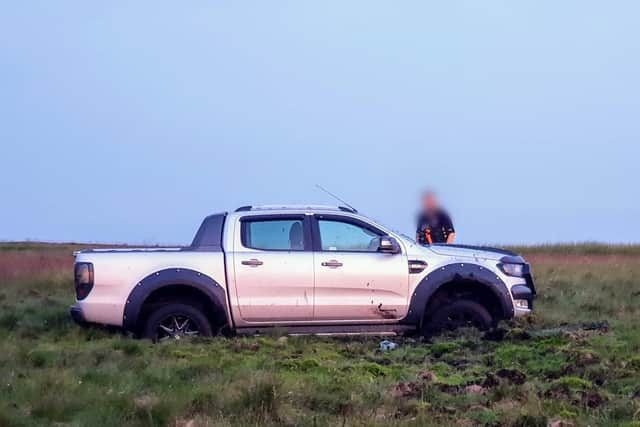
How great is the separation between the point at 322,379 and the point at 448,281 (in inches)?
126

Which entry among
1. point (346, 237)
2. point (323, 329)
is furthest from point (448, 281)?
point (323, 329)

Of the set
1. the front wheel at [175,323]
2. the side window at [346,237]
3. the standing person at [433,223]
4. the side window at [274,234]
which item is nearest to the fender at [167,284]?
the front wheel at [175,323]

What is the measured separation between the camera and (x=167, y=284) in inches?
421

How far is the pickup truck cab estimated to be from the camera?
10.7 metres

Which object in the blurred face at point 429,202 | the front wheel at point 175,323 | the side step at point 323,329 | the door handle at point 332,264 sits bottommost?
the side step at point 323,329

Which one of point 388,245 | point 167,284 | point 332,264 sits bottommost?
point 167,284

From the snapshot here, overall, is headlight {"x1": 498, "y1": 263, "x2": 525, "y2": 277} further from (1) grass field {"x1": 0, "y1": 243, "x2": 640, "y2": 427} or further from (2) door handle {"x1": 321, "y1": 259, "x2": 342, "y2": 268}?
(2) door handle {"x1": 321, "y1": 259, "x2": 342, "y2": 268}

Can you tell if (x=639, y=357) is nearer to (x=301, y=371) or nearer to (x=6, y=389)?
(x=301, y=371)

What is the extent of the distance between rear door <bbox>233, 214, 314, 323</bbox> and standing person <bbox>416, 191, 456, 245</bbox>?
14.6 feet

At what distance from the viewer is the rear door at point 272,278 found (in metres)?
10.8

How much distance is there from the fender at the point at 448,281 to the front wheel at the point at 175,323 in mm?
2149

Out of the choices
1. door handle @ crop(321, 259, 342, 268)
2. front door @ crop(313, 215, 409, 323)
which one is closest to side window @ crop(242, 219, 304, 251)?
front door @ crop(313, 215, 409, 323)

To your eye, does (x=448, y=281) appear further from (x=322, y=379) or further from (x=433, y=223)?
(x=433, y=223)

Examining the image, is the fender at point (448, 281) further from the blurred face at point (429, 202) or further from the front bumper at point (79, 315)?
the blurred face at point (429, 202)
